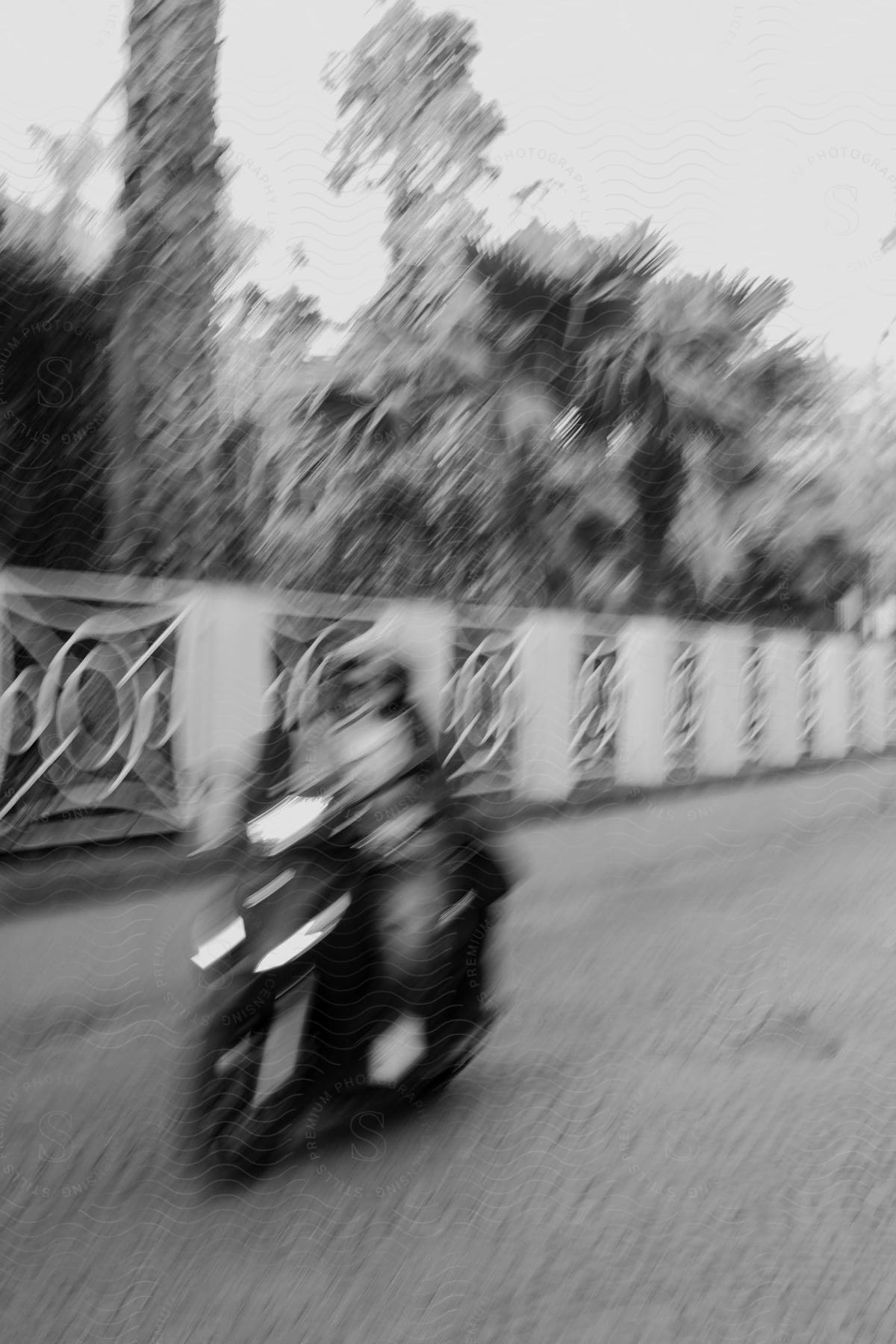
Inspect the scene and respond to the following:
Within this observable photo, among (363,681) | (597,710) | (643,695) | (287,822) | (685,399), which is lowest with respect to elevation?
(597,710)

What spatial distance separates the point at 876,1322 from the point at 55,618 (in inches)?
131

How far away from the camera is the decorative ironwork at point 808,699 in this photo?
6133 millimetres

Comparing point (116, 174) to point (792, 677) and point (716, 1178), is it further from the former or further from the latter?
point (792, 677)

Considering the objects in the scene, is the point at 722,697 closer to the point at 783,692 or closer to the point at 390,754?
the point at 783,692

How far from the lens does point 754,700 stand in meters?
6.73

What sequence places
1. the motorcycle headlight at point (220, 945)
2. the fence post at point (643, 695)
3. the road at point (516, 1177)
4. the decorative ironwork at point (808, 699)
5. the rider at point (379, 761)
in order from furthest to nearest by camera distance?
the fence post at point (643, 695), the decorative ironwork at point (808, 699), the rider at point (379, 761), the motorcycle headlight at point (220, 945), the road at point (516, 1177)

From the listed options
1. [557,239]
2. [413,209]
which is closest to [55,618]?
[557,239]

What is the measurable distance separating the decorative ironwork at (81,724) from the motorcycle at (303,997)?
209 cm

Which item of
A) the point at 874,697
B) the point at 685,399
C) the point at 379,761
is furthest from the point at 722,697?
the point at 379,761

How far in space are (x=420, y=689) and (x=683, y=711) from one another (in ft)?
17.8

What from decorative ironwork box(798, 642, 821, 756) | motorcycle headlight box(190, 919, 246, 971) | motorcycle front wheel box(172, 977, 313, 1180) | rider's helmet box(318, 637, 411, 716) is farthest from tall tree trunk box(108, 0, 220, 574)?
decorative ironwork box(798, 642, 821, 756)

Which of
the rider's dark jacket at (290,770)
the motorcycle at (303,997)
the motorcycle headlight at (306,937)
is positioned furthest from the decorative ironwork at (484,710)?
the motorcycle headlight at (306,937)

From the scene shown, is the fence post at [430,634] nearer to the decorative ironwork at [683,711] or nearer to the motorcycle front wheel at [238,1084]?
the decorative ironwork at [683,711]

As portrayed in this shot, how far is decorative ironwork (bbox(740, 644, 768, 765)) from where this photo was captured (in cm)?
646
